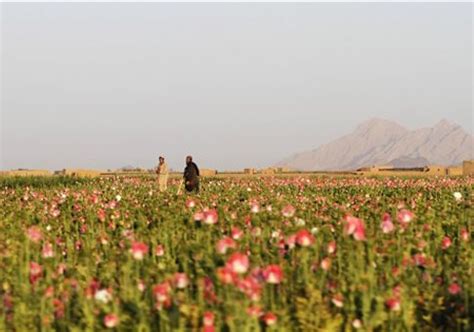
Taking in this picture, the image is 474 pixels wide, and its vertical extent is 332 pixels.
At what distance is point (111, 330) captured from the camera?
18.6 ft

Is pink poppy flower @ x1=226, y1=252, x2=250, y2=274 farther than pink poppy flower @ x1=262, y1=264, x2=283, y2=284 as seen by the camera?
No

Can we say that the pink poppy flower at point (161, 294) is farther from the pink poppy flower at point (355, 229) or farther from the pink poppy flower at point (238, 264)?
the pink poppy flower at point (355, 229)

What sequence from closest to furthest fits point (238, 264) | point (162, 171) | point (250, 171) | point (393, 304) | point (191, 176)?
point (238, 264) < point (393, 304) < point (191, 176) < point (162, 171) < point (250, 171)

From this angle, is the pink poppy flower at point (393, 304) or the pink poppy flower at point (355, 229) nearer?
the pink poppy flower at point (393, 304)

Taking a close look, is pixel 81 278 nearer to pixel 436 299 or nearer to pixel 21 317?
pixel 21 317

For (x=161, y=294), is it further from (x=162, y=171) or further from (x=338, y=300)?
(x=162, y=171)

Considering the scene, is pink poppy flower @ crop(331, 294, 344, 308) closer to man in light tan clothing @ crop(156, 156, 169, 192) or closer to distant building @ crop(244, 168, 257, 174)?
man in light tan clothing @ crop(156, 156, 169, 192)

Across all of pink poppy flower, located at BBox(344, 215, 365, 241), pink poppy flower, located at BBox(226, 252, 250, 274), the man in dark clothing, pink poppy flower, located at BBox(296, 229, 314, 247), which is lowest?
pink poppy flower, located at BBox(226, 252, 250, 274)

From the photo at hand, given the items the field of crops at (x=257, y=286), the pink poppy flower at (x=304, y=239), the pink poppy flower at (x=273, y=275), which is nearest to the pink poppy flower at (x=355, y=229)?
the field of crops at (x=257, y=286)

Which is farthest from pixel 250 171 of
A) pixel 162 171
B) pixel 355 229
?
pixel 355 229

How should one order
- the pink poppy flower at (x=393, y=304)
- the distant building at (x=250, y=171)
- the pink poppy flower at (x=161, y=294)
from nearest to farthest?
the pink poppy flower at (x=161, y=294) < the pink poppy flower at (x=393, y=304) < the distant building at (x=250, y=171)

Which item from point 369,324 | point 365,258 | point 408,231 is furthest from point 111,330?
point 408,231

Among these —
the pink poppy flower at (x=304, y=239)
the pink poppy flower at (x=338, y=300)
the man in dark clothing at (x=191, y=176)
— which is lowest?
the pink poppy flower at (x=338, y=300)

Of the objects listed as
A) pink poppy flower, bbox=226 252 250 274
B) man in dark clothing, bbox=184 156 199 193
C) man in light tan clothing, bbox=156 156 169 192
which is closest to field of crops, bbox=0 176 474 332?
pink poppy flower, bbox=226 252 250 274
